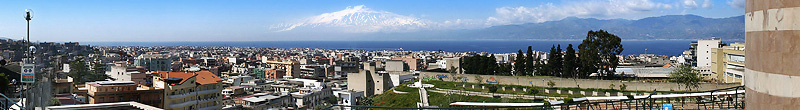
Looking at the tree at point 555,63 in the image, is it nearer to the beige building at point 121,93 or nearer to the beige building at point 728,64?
the beige building at point 728,64

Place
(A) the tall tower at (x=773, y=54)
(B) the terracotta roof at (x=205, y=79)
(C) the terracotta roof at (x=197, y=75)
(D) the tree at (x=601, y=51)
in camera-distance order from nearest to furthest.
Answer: (A) the tall tower at (x=773, y=54), (C) the terracotta roof at (x=197, y=75), (B) the terracotta roof at (x=205, y=79), (D) the tree at (x=601, y=51)

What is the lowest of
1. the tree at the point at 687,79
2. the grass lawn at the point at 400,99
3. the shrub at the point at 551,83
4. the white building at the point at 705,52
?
the grass lawn at the point at 400,99

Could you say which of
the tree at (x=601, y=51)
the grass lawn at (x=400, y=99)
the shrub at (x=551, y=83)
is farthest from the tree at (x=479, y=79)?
the tree at (x=601, y=51)

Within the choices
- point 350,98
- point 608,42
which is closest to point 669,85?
point 608,42

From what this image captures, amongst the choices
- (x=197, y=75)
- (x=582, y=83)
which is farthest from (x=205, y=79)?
(x=582, y=83)

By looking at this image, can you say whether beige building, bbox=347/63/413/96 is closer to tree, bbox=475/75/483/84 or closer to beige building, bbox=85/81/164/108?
tree, bbox=475/75/483/84

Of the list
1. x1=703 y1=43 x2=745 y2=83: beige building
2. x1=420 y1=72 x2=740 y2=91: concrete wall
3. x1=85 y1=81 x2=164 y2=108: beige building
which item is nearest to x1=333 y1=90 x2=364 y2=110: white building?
x1=420 y1=72 x2=740 y2=91: concrete wall
